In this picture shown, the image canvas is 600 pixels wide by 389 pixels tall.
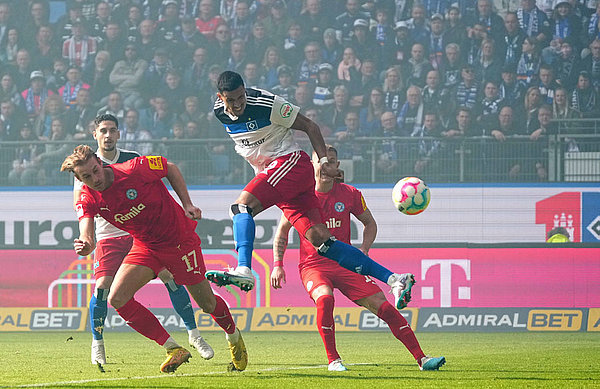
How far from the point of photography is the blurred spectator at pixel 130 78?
59.7 ft

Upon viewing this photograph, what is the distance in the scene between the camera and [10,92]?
60.8 feet

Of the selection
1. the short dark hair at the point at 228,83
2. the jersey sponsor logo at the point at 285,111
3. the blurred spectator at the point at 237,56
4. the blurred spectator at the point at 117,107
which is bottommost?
the blurred spectator at the point at 117,107

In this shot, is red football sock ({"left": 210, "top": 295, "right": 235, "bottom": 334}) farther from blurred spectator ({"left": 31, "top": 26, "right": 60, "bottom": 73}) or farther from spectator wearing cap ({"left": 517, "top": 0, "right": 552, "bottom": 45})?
blurred spectator ({"left": 31, "top": 26, "right": 60, "bottom": 73})

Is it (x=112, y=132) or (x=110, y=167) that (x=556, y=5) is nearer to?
(x=112, y=132)

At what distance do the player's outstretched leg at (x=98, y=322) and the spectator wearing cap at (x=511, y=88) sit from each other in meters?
9.74

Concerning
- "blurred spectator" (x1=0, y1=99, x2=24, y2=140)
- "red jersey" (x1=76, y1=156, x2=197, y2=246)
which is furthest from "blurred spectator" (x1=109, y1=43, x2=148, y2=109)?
"red jersey" (x1=76, y1=156, x2=197, y2=246)

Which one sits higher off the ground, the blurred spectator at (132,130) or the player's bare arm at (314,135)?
the player's bare arm at (314,135)

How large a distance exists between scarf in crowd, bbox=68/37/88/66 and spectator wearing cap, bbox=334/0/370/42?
4.84m

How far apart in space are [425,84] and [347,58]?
153cm

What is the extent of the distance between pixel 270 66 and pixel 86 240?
1114cm

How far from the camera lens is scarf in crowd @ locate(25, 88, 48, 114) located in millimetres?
18375

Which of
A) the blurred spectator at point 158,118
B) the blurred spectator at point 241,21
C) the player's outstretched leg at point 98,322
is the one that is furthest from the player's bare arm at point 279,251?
the blurred spectator at point 241,21

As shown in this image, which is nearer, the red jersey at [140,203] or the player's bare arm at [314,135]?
the red jersey at [140,203]

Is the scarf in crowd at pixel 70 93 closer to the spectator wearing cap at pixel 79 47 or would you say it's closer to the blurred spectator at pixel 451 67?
the spectator wearing cap at pixel 79 47
